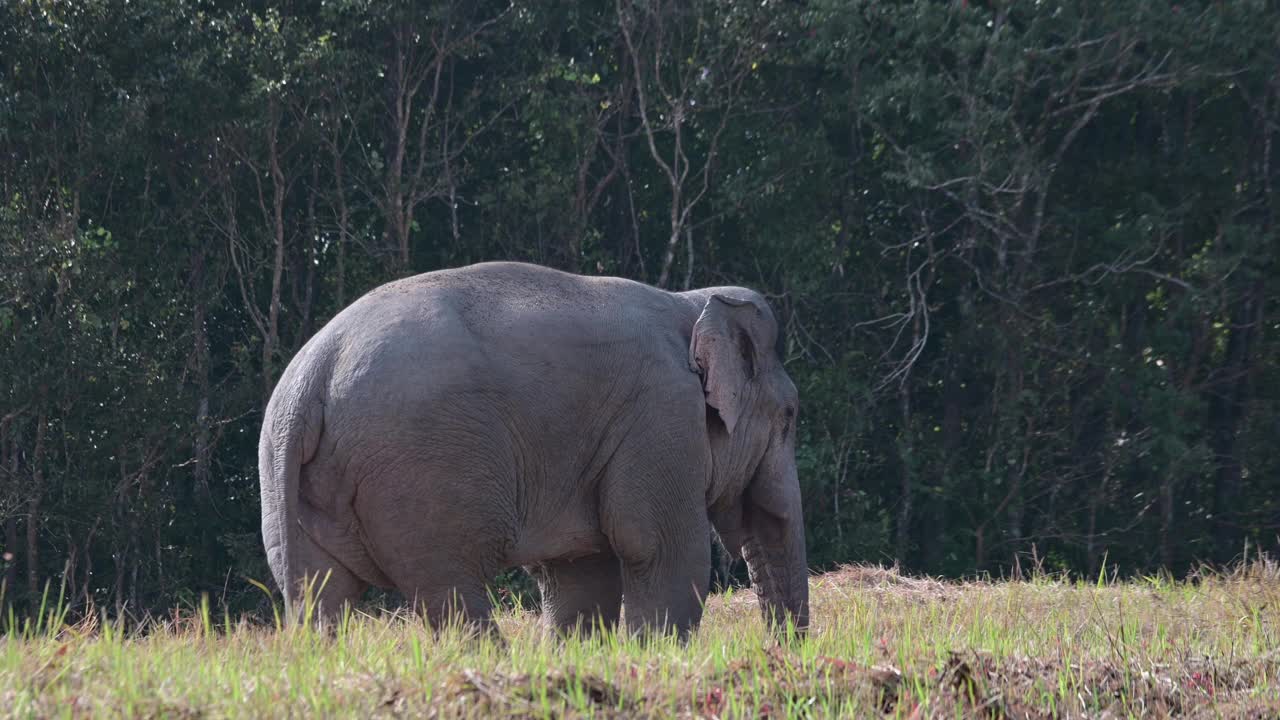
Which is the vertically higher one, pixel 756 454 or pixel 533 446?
pixel 533 446

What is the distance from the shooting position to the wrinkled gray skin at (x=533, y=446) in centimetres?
609

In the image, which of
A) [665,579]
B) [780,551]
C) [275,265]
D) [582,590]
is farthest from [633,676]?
[275,265]

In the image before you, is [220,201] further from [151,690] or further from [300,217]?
[151,690]

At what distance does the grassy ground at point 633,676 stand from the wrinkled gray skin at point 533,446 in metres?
0.48

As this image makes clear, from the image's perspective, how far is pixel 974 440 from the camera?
17.5 m

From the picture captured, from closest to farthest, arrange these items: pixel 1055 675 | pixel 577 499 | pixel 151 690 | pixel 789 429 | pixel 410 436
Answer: pixel 151 690, pixel 1055 675, pixel 410 436, pixel 577 499, pixel 789 429

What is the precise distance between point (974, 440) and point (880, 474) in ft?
3.79

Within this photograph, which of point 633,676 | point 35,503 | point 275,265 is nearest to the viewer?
point 633,676

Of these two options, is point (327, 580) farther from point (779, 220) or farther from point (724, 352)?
point (779, 220)

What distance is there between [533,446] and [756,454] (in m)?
1.59

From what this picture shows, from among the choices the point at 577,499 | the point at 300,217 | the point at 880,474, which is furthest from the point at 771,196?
A: the point at 577,499

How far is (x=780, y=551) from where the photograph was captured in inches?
307

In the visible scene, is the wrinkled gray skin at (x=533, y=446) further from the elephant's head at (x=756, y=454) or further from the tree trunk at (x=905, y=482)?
the tree trunk at (x=905, y=482)

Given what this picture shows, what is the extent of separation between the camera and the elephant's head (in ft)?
24.1
